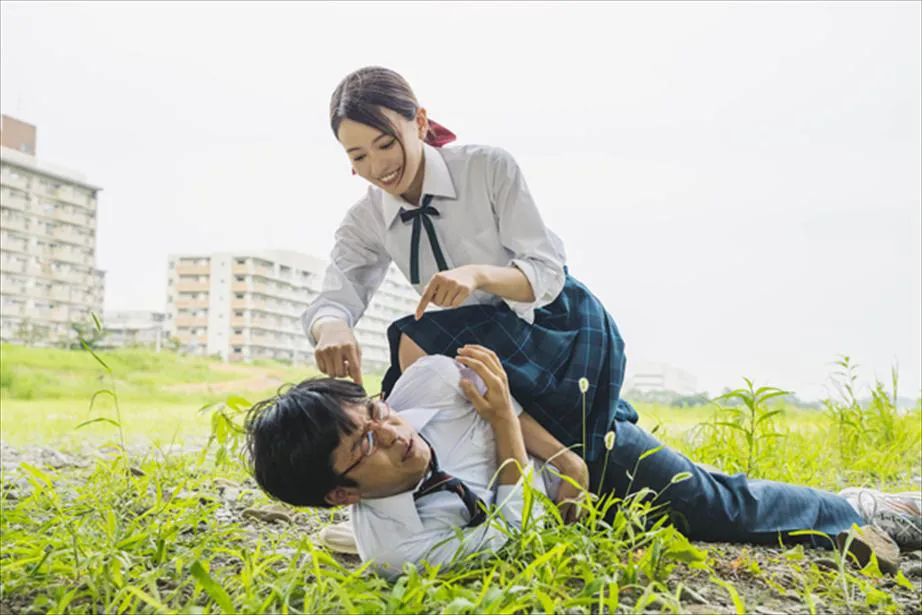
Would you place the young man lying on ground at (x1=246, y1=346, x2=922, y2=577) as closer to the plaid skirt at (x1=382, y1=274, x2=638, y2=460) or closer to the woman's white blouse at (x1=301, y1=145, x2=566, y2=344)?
the plaid skirt at (x1=382, y1=274, x2=638, y2=460)

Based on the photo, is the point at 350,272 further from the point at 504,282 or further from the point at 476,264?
the point at 504,282

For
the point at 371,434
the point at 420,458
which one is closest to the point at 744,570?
the point at 420,458

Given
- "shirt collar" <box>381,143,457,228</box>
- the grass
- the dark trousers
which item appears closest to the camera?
the grass

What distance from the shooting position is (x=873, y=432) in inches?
148

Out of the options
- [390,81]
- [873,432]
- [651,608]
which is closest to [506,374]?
[651,608]

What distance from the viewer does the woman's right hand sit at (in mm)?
1803

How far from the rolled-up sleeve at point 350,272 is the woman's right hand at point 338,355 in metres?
0.14

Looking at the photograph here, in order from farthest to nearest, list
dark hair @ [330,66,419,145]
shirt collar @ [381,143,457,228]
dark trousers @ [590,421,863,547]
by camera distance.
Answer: dark trousers @ [590,421,863,547] → shirt collar @ [381,143,457,228] → dark hair @ [330,66,419,145]

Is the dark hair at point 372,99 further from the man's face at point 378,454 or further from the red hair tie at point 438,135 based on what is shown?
the man's face at point 378,454

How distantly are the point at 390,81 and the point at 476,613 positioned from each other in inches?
40.8

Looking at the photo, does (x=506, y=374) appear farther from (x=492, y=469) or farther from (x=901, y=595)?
(x=901, y=595)

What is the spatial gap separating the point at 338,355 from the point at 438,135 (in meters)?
0.54


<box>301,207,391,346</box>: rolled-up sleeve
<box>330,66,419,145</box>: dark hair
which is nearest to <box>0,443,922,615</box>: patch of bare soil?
<box>301,207,391,346</box>: rolled-up sleeve

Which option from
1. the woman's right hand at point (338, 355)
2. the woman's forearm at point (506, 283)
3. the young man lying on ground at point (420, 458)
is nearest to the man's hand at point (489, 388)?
the young man lying on ground at point (420, 458)
